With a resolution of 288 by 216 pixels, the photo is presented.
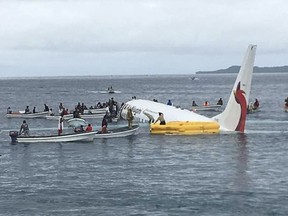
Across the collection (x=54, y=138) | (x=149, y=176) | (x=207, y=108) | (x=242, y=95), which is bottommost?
(x=149, y=176)

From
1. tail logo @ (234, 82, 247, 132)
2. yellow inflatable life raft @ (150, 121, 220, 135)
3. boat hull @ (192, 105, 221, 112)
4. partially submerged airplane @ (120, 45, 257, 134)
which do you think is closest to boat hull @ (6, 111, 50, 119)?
boat hull @ (192, 105, 221, 112)

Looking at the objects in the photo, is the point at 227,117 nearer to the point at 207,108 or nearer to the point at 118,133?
the point at 118,133

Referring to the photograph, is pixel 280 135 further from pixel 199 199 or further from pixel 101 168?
pixel 199 199

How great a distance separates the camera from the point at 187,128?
61125 mm

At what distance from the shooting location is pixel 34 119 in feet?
297

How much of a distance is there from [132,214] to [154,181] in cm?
811

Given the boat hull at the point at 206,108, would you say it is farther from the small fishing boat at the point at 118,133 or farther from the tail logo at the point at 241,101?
the tail logo at the point at 241,101

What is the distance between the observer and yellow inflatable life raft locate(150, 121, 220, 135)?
6072 cm

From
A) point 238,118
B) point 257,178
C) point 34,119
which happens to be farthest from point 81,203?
point 34,119

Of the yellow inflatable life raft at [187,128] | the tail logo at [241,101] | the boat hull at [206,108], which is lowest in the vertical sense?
the boat hull at [206,108]

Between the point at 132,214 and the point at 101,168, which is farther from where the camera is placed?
the point at 101,168

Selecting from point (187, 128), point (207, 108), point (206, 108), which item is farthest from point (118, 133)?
point (207, 108)

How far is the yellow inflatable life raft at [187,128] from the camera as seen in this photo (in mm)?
60719

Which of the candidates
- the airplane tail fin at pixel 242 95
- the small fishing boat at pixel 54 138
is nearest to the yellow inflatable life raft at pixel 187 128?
the airplane tail fin at pixel 242 95
